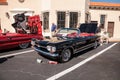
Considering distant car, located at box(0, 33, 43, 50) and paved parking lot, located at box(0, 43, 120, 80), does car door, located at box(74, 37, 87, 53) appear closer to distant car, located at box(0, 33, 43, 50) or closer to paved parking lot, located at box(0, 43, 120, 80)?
paved parking lot, located at box(0, 43, 120, 80)

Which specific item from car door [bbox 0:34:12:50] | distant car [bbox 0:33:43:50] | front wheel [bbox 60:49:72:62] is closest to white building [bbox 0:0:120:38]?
distant car [bbox 0:33:43:50]

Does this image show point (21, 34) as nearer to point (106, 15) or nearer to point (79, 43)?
point (79, 43)

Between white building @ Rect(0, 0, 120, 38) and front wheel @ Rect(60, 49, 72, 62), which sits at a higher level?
white building @ Rect(0, 0, 120, 38)

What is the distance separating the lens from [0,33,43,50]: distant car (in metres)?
7.83

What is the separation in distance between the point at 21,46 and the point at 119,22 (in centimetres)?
1406

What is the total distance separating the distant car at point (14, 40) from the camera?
308 inches

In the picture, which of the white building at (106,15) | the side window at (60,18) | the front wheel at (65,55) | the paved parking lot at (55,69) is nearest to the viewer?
the paved parking lot at (55,69)

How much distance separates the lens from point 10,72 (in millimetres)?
5320

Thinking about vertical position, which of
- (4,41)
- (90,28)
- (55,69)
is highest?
(90,28)

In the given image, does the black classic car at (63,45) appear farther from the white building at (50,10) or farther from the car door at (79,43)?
the white building at (50,10)

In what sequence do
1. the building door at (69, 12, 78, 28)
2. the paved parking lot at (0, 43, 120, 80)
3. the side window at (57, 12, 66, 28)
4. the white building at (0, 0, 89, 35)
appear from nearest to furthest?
the paved parking lot at (0, 43, 120, 80)
the white building at (0, 0, 89, 35)
the side window at (57, 12, 66, 28)
the building door at (69, 12, 78, 28)

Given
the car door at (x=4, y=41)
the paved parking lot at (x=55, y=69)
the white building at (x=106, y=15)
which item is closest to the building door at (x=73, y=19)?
the white building at (x=106, y=15)

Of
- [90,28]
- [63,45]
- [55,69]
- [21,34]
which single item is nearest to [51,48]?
[63,45]

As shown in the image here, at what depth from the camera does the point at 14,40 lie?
27.6 feet
